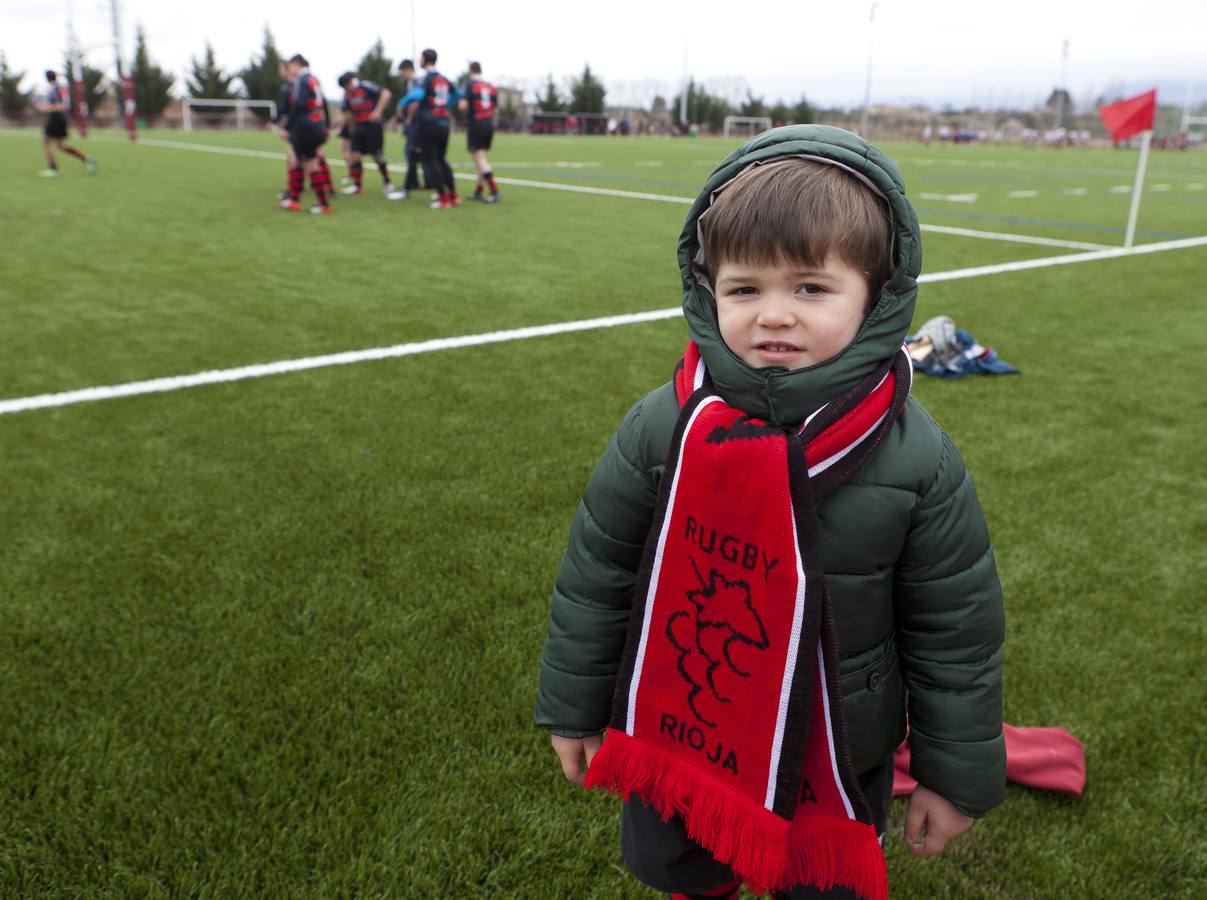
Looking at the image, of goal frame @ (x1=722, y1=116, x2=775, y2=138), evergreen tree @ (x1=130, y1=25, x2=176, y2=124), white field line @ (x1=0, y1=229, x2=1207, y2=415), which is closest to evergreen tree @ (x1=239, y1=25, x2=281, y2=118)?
evergreen tree @ (x1=130, y1=25, x2=176, y2=124)

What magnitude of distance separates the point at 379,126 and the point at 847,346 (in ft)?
41.5

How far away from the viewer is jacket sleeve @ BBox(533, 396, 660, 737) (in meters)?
1.41

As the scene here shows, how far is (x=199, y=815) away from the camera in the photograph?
196cm

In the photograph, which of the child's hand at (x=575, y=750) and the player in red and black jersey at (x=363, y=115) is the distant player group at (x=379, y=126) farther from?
the child's hand at (x=575, y=750)

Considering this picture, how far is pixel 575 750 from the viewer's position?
1.52m

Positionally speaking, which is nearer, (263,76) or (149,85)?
(149,85)

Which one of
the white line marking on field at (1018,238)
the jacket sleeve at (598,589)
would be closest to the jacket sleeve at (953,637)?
the jacket sleeve at (598,589)

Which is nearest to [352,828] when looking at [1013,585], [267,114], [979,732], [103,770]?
[103,770]

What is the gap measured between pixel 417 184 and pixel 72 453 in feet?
34.1

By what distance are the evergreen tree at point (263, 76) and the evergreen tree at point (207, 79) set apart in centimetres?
113

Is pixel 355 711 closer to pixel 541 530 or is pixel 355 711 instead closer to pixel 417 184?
pixel 541 530

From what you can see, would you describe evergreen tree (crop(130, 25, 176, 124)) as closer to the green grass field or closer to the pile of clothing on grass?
the green grass field

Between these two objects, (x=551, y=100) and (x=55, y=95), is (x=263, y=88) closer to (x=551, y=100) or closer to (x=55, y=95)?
(x=551, y=100)

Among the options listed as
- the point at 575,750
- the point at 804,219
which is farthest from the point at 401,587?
the point at 804,219
